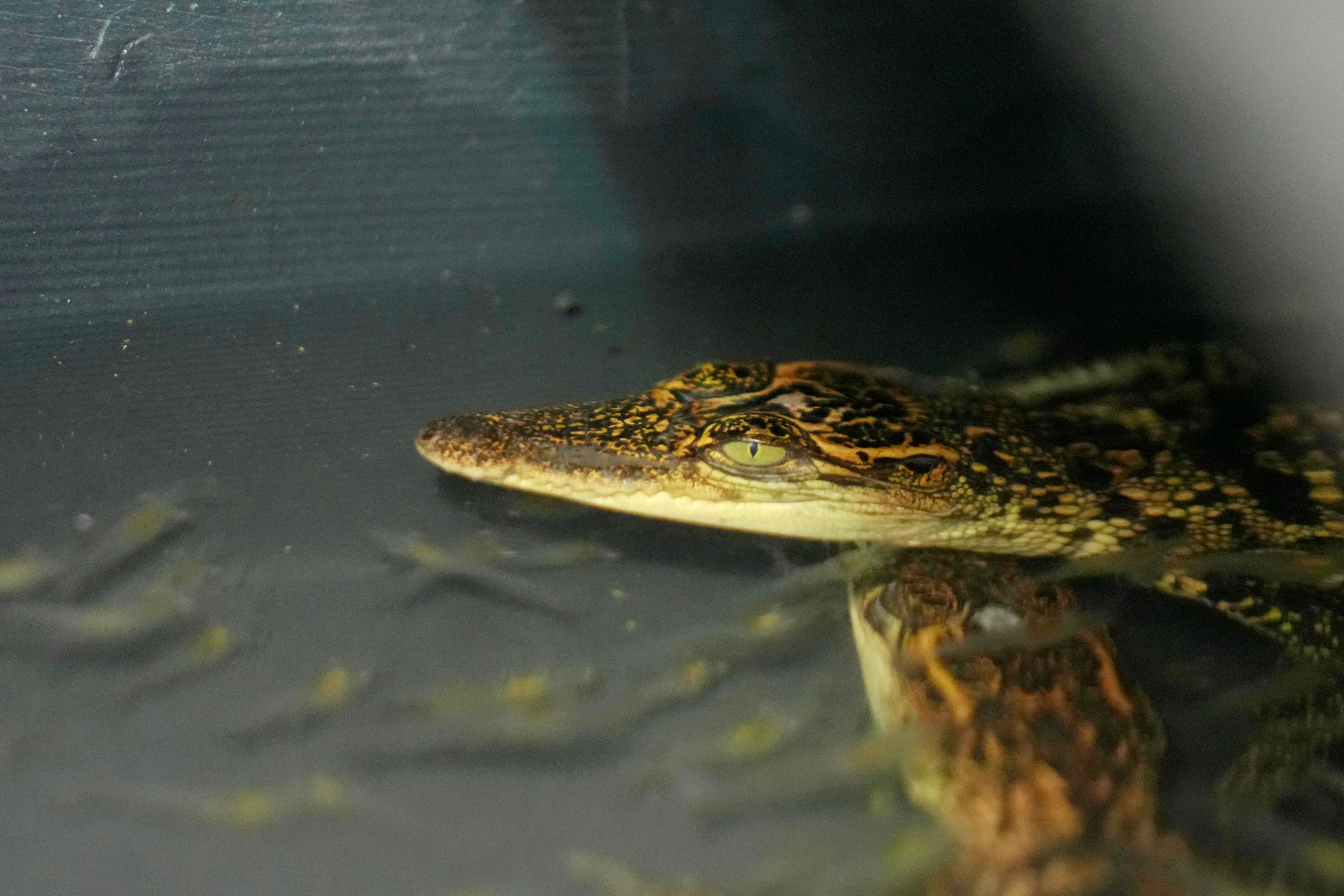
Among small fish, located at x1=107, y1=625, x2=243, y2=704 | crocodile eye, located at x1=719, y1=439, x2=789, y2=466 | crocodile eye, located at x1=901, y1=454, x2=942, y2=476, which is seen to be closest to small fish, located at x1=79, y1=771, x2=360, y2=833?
small fish, located at x1=107, y1=625, x2=243, y2=704

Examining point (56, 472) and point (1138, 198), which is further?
point (1138, 198)

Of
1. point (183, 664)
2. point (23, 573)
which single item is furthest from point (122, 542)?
point (183, 664)

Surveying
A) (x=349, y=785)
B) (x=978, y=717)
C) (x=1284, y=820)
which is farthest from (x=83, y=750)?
(x=1284, y=820)

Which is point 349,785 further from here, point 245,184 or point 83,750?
point 245,184

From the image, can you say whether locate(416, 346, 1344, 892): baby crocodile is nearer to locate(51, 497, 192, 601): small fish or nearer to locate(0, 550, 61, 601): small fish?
locate(51, 497, 192, 601): small fish

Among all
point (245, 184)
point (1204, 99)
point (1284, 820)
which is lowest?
point (1284, 820)

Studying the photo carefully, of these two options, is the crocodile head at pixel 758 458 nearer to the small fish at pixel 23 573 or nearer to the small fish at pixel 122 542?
the small fish at pixel 122 542

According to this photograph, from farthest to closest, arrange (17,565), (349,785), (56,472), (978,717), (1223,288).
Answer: (1223,288) → (56,472) → (17,565) → (978,717) → (349,785)
